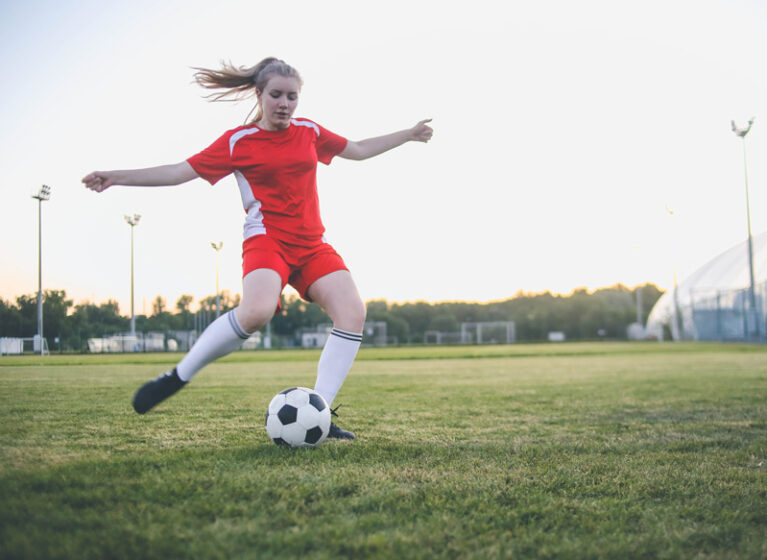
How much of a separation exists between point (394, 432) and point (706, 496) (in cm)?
207

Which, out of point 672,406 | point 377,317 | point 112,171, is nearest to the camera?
point 112,171

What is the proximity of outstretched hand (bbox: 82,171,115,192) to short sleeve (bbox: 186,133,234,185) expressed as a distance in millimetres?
453

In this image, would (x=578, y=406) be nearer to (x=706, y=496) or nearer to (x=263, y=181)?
(x=706, y=496)

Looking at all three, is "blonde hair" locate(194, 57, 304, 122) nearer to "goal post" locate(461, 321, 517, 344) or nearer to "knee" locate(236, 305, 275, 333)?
"knee" locate(236, 305, 275, 333)

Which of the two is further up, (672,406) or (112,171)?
(112,171)

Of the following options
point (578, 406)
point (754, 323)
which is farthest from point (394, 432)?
point (754, 323)

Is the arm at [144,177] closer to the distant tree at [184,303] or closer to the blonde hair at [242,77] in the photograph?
the blonde hair at [242,77]

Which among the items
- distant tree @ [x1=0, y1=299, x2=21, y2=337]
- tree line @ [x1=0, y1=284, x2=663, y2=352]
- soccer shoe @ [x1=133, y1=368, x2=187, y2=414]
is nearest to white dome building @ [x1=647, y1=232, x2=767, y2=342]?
tree line @ [x1=0, y1=284, x2=663, y2=352]

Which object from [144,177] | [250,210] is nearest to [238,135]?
[250,210]

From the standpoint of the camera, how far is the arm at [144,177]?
11.0 feet

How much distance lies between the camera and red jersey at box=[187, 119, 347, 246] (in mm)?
3604

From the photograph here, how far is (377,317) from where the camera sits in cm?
7650

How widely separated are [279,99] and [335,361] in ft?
5.45

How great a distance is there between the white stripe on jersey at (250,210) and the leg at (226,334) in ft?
1.03
